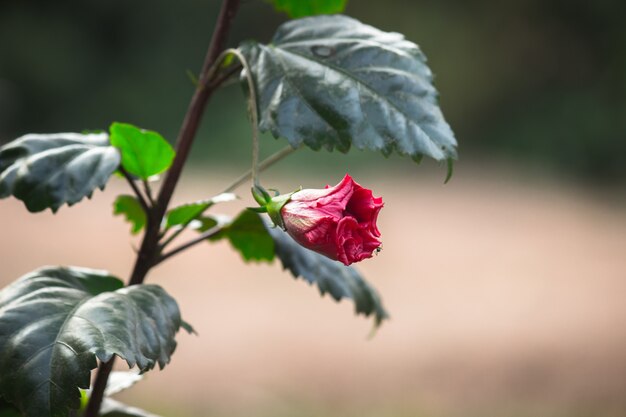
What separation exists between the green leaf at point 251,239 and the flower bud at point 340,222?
222 mm

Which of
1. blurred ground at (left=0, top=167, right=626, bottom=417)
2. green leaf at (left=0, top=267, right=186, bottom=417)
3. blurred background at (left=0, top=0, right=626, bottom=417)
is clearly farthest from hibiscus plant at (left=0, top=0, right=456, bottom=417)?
blurred ground at (left=0, top=167, right=626, bottom=417)

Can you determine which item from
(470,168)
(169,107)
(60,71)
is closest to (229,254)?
(470,168)

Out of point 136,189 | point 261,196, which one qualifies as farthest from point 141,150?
point 261,196

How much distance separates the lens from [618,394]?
2.20 meters

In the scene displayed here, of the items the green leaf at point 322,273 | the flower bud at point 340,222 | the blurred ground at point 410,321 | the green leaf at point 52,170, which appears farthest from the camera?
the blurred ground at point 410,321

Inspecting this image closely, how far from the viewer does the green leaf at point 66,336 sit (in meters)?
0.47

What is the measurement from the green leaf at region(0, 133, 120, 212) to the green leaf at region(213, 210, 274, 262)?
0.13m

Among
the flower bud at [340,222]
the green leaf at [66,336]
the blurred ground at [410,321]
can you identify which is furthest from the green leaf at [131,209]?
the blurred ground at [410,321]

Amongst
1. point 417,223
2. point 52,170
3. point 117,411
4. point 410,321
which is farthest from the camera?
point 417,223

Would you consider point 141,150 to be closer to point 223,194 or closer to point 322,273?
point 223,194

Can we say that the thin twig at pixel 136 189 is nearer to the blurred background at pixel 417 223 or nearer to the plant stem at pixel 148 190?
the plant stem at pixel 148 190

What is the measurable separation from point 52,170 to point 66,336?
138 millimetres

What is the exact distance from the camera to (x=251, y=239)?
708 mm

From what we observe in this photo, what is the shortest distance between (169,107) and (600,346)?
3381mm
